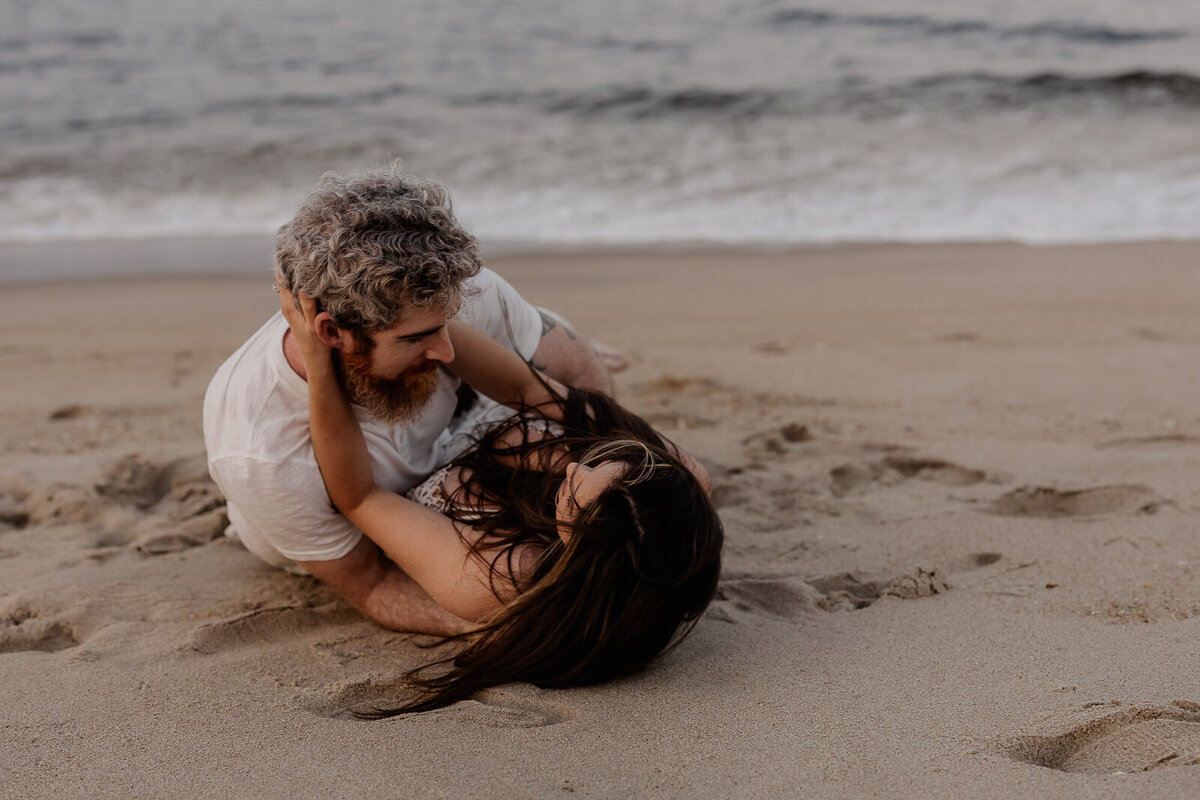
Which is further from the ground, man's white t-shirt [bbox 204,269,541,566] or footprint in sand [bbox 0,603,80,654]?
man's white t-shirt [bbox 204,269,541,566]

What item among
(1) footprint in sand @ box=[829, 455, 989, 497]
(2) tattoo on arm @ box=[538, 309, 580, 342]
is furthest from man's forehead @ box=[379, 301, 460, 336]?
(1) footprint in sand @ box=[829, 455, 989, 497]

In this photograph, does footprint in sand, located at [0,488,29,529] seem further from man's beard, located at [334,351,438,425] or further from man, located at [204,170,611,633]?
man's beard, located at [334,351,438,425]

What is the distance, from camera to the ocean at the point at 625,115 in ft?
27.5

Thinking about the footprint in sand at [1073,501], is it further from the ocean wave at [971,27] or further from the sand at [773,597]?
the ocean wave at [971,27]

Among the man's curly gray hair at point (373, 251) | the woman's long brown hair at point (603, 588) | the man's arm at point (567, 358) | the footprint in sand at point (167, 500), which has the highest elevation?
the man's curly gray hair at point (373, 251)

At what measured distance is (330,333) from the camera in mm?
2447

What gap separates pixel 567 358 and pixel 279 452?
1.11 metres

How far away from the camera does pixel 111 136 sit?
38.8 ft

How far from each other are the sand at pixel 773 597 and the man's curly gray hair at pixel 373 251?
0.89 m

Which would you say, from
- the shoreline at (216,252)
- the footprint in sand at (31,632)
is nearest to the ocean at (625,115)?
the shoreline at (216,252)

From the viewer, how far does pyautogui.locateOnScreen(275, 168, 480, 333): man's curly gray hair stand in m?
2.33

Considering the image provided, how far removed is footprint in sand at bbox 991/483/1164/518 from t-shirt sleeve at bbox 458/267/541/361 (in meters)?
1.59

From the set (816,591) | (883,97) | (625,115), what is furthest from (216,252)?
(883,97)

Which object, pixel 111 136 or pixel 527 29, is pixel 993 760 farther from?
pixel 527 29
